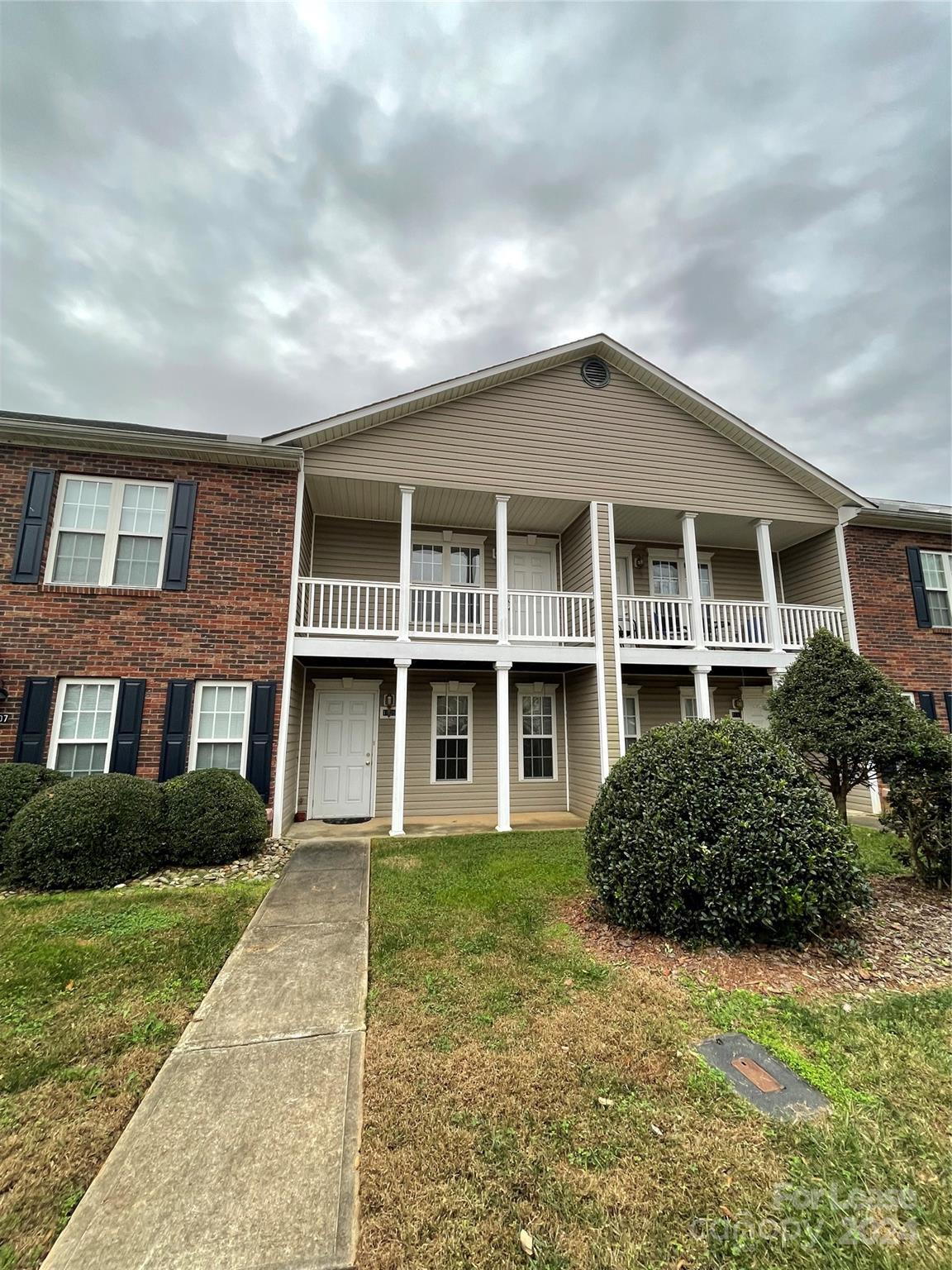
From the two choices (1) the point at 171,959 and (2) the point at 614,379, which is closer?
(1) the point at 171,959

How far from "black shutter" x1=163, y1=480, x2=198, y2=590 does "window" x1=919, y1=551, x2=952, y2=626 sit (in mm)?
15311

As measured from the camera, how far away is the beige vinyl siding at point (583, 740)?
977 cm

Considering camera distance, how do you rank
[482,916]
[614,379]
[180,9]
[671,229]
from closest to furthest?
[482,916] → [180,9] → [614,379] → [671,229]

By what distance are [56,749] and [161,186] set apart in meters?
10.7

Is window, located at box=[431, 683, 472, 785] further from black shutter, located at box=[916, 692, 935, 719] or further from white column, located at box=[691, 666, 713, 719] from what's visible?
black shutter, located at box=[916, 692, 935, 719]

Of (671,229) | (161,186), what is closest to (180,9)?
(161,186)

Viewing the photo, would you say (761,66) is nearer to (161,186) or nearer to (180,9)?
(180,9)

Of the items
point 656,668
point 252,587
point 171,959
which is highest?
point 252,587

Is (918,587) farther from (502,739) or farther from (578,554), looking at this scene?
(502,739)

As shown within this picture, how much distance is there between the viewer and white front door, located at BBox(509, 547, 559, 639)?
987 centimetres

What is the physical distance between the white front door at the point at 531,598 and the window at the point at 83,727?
Result: 6.77m

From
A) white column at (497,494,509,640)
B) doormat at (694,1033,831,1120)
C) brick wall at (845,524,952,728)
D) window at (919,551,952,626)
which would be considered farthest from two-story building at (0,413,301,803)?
window at (919,551,952,626)

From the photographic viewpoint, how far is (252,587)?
332 inches

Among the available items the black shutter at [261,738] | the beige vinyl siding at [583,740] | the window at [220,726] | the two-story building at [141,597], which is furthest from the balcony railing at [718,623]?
the window at [220,726]
